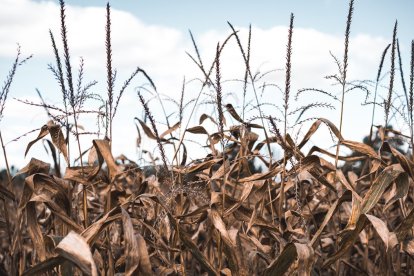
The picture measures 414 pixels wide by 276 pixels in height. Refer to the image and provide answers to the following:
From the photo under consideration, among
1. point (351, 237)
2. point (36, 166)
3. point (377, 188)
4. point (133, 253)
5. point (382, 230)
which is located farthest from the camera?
point (36, 166)

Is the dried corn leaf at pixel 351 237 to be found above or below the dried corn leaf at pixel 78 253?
below

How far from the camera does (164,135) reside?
4.04 m

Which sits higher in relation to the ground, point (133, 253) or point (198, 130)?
point (198, 130)

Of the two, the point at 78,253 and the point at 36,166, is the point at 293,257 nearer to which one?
the point at 78,253

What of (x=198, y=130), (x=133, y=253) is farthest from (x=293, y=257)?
(x=198, y=130)

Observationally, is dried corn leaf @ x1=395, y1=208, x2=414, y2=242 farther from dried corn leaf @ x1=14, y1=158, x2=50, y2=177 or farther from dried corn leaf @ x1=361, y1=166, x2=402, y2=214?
dried corn leaf @ x1=14, y1=158, x2=50, y2=177

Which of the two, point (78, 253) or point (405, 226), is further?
point (405, 226)

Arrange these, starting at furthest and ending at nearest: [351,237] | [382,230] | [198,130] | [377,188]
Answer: [198,130]
[377,188]
[351,237]
[382,230]

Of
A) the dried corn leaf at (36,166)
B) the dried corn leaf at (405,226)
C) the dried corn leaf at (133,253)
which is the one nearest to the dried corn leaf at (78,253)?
the dried corn leaf at (133,253)

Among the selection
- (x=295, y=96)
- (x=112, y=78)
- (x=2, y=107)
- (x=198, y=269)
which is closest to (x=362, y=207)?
(x=295, y=96)

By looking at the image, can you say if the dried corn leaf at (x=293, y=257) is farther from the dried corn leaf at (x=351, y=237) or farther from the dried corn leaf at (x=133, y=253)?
the dried corn leaf at (x=133, y=253)

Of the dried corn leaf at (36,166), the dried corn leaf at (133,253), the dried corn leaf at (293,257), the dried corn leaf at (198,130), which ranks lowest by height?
the dried corn leaf at (293,257)

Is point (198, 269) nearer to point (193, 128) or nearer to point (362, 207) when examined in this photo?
point (193, 128)


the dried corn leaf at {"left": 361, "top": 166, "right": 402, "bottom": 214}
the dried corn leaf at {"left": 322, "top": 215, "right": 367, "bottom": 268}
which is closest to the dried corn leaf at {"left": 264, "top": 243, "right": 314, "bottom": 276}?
the dried corn leaf at {"left": 322, "top": 215, "right": 367, "bottom": 268}
